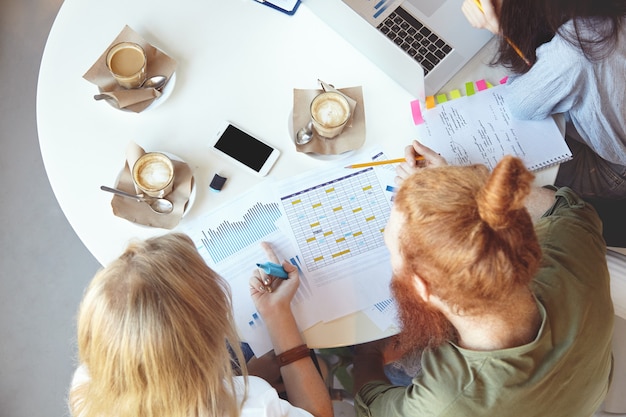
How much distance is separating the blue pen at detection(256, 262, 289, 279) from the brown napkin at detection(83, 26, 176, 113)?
0.45 metres

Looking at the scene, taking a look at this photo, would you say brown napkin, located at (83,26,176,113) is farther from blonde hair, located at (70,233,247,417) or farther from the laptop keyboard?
the laptop keyboard

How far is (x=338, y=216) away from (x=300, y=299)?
0.64 feet

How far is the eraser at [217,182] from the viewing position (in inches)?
45.8

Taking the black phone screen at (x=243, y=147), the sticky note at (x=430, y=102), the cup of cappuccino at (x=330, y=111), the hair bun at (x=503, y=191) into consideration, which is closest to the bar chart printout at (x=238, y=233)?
the black phone screen at (x=243, y=147)

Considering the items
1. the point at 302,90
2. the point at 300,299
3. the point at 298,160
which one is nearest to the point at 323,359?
the point at 300,299

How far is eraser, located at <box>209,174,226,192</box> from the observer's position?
1164 millimetres

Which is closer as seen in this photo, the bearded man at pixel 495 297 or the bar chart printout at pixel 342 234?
the bearded man at pixel 495 297

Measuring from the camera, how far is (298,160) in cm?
120

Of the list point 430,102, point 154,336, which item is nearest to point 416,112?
point 430,102

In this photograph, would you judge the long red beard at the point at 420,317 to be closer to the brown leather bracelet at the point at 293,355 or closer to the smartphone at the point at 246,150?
the brown leather bracelet at the point at 293,355

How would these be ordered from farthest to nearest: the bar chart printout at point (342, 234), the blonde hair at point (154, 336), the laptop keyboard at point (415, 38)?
the laptop keyboard at point (415, 38) → the bar chart printout at point (342, 234) → the blonde hair at point (154, 336)

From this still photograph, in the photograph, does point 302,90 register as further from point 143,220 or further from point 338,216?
point 143,220

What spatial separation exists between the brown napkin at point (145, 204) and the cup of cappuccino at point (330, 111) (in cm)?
30

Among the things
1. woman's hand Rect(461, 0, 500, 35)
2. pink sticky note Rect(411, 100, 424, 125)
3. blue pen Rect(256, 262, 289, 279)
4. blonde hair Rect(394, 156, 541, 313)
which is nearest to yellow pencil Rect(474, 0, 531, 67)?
woman's hand Rect(461, 0, 500, 35)
